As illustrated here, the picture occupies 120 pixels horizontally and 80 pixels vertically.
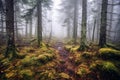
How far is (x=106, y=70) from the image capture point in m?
8.37

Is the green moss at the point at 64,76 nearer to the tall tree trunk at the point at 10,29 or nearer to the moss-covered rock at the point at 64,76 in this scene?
the moss-covered rock at the point at 64,76

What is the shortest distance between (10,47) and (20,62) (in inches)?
78.1

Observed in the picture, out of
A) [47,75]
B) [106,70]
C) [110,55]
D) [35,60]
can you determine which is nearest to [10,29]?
[35,60]

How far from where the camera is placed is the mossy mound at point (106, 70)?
320 inches

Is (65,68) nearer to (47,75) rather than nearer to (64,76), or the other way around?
(64,76)

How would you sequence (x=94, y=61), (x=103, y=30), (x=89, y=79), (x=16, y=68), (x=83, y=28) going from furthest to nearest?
(x=83, y=28), (x=103, y=30), (x=94, y=61), (x=16, y=68), (x=89, y=79)

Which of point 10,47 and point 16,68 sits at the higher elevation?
point 10,47

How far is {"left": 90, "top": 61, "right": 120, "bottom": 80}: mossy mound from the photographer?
8.12 m

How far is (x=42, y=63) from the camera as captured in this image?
383 inches

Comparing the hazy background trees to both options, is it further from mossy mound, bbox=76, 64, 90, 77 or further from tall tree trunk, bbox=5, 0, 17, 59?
mossy mound, bbox=76, 64, 90, 77

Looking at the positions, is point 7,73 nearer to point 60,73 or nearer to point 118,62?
point 60,73

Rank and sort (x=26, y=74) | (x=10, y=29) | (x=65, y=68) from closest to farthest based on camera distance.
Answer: (x=26, y=74)
(x=65, y=68)
(x=10, y=29)

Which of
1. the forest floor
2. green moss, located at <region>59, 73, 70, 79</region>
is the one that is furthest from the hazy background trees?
green moss, located at <region>59, 73, 70, 79</region>

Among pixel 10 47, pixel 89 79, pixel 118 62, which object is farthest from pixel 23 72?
pixel 118 62
